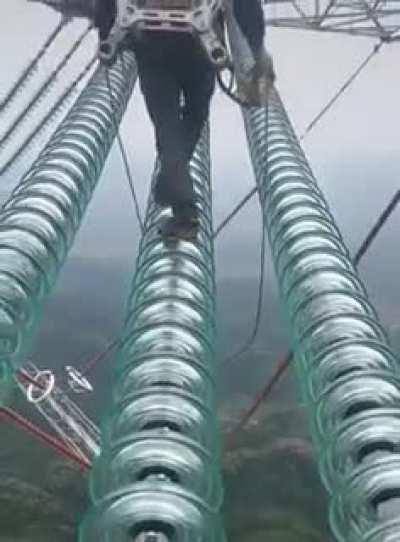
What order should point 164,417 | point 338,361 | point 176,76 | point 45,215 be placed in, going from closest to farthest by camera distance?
point 164,417 < point 338,361 < point 176,76 < point 45,215

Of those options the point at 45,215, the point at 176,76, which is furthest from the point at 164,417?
the point at 176,76

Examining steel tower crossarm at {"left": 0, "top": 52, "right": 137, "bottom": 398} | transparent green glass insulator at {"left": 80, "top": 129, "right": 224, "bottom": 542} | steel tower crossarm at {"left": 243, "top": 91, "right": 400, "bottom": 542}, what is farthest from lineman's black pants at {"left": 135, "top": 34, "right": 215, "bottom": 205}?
steel tower crossarm at {"left": 243, "top": 91, "right": 400, "bottom": 542}

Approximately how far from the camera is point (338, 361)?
18.4 ft

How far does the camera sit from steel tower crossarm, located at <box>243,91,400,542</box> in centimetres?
423

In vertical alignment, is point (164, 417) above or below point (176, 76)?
below

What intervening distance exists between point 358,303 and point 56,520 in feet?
72.1

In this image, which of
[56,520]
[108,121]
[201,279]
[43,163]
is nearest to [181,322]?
[201,279]

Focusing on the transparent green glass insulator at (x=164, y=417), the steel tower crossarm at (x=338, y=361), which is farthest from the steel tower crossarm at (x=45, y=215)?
the steel tower crossarm at (x=338, y=361)

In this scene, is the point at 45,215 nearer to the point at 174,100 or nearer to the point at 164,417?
the point at 174,100

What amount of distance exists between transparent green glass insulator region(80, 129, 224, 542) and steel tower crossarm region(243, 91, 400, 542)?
56 cm

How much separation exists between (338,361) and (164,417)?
1246 mm

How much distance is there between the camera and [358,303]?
21.3ft

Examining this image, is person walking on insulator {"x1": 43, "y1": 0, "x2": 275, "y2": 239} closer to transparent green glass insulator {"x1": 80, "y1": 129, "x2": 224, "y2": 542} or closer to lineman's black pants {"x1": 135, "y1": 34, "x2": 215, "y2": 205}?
lineman's black pants {"x1": 135, "y1": 34, "x2": 215, "y2": 205}

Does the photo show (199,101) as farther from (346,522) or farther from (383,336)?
(346,522)
